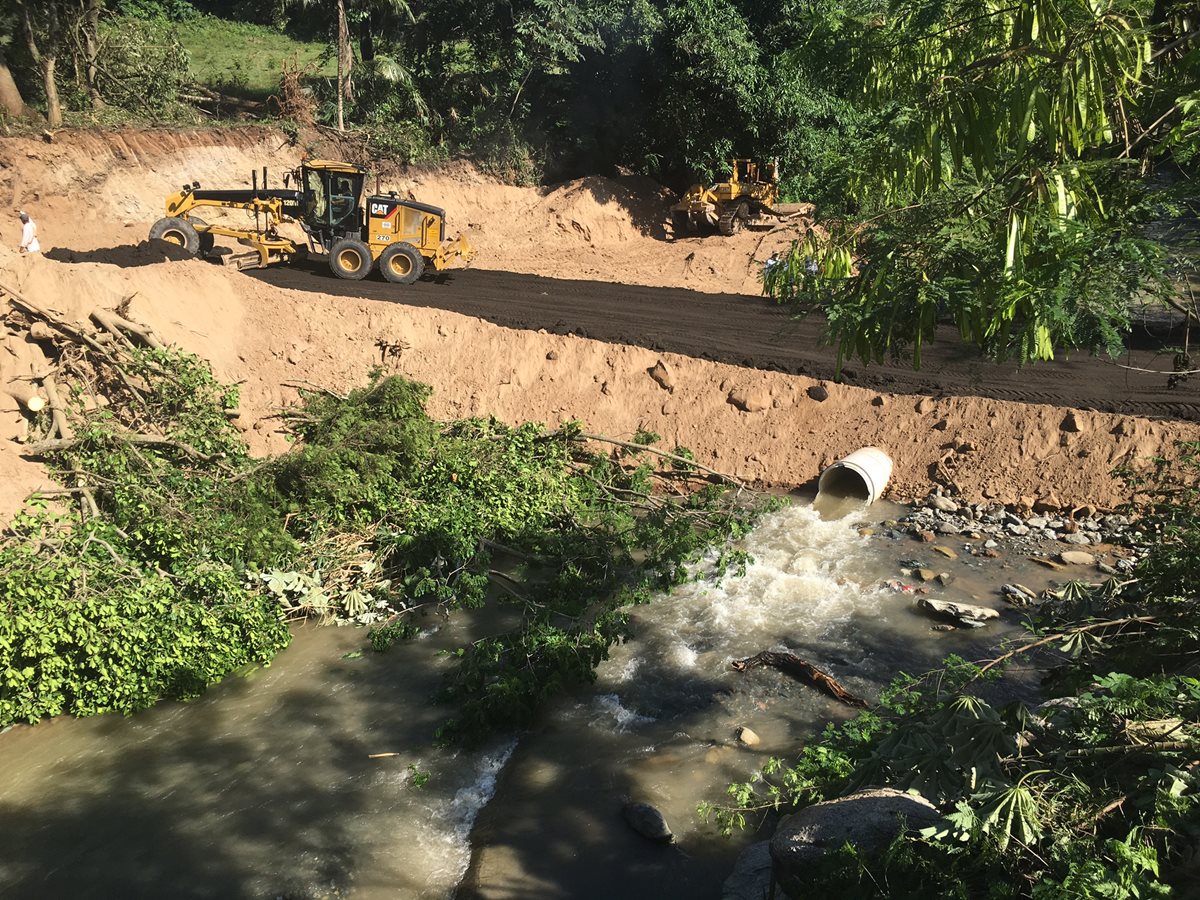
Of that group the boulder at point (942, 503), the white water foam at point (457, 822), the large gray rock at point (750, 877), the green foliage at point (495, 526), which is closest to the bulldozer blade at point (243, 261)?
the green foliage at point (495, 526)

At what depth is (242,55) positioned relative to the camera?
112ft

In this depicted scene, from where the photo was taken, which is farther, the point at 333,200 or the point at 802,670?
the point at 333,200

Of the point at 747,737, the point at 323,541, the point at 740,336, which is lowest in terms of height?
the point at 747,737

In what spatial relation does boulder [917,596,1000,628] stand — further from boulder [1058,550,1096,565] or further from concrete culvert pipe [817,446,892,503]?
concrete culvert pipe [817,446,892,503]

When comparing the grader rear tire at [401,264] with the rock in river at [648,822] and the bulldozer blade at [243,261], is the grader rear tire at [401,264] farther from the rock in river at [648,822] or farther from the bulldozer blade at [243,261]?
the rock in river at [648,822]

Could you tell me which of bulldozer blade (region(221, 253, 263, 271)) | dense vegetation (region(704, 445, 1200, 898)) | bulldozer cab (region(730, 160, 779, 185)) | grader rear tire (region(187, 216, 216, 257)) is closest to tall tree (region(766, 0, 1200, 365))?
dense vegetation (region(704, 445, 1200, 898))

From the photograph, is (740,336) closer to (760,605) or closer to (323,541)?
(760,605)

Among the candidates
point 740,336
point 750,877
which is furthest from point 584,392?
point 750,877

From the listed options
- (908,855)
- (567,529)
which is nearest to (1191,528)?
(908,855)

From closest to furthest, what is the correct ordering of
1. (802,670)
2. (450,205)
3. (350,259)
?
(802,670), (350,259), (450,205)

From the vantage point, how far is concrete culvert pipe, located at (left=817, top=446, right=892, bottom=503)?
12.3 metres

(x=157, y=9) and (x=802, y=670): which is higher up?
(x=157, y=9)

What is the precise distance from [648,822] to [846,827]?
2136 millimetres

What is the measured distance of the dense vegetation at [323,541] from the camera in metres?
8.67
